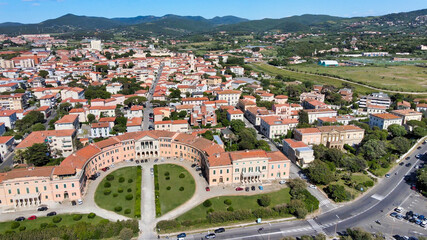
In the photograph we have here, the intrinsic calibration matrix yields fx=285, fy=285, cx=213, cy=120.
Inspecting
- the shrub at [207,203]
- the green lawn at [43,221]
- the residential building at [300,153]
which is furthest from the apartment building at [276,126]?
the green lawn at [43,221]

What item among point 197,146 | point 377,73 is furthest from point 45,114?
point 377,73

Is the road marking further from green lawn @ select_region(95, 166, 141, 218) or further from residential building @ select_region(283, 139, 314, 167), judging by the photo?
green lawn @ select_region(95, 166, 141, 218)

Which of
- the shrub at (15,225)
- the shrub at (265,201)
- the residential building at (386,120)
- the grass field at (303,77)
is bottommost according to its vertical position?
the shrub at (15,225)

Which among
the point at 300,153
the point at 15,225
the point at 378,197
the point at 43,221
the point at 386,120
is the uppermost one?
the point at 386,120

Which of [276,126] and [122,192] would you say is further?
[276,126]

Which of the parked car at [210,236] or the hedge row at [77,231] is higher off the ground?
the hedge row at [77,231]

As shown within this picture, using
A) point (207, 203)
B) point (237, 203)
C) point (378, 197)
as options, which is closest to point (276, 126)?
point (378, 197)

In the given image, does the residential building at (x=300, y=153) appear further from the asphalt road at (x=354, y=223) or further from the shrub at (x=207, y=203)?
the shrub at (x=207, y=203)

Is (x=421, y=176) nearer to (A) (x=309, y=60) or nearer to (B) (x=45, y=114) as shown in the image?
(B) (x=45, y=114)

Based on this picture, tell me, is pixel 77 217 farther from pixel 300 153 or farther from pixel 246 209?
pixel 300 153
